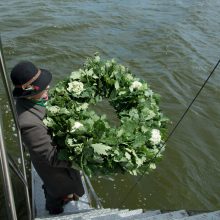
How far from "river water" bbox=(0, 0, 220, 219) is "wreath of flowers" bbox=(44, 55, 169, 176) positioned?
2.34m

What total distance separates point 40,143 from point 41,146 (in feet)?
0.12

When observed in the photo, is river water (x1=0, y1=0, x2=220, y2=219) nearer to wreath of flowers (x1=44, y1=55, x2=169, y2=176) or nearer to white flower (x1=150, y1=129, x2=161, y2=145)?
wreath of flowers (x1=44, y1=55, x2=169, y2=176)

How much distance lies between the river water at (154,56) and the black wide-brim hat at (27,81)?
263 cm

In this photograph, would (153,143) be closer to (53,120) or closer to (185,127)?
(53,120)

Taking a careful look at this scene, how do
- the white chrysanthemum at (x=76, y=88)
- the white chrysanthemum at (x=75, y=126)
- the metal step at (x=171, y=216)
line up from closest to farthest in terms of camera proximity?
the metal step at (x=171, y=216) < the white chrysanthemum at (x=75, y=126) < the white chrysanthemum at (x=76, y=88)

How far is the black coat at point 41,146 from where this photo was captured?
3.72 m

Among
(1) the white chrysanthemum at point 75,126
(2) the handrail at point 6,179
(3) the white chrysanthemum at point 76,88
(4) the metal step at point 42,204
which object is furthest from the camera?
(4) the metal step at point 42,204

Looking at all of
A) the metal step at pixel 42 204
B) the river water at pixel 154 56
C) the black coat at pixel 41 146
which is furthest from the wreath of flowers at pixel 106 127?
the river water at pixel 154 56

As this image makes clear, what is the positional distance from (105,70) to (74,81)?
1.62 feet

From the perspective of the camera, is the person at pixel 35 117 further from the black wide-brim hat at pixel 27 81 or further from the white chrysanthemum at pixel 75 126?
the white chrysanthemum at pixel 75 126

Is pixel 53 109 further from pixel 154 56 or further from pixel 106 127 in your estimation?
pixel 154 56

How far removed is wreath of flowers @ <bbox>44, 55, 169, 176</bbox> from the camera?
3.81 metres

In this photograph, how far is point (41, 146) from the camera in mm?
3760

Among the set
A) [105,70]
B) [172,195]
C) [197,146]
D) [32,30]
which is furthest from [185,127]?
[32,30]
